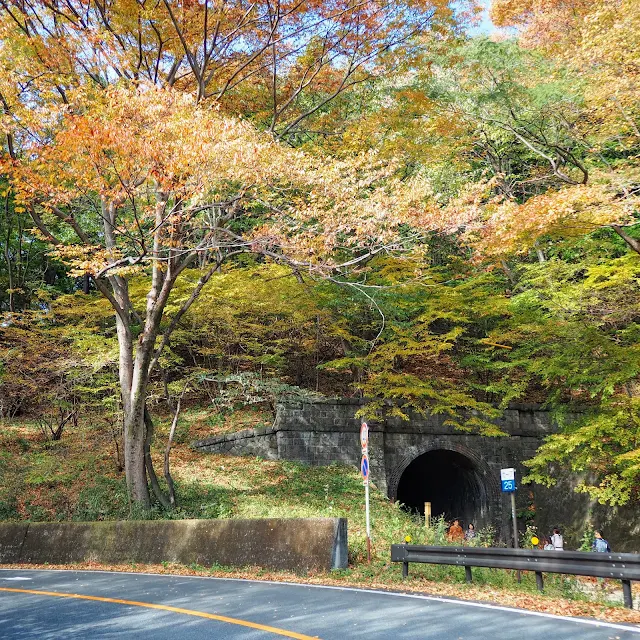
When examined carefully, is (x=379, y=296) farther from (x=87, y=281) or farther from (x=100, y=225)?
(x=87, y=281)

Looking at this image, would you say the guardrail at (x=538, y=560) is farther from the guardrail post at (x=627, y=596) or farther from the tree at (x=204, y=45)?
the tree at (x=204, y=45)

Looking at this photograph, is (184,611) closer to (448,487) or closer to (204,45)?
(204,45)

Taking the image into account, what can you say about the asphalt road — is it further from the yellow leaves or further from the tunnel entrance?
the tunnel entrance

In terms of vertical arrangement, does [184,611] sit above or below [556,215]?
below

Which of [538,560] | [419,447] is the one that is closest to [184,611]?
[538,560]

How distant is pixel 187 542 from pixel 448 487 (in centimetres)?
1638

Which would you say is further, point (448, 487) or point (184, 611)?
point (448, 487)

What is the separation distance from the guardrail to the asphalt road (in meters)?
0.91

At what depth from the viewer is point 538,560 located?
26.0 feet

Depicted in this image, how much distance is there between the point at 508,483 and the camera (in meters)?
15.0

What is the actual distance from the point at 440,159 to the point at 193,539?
1272cm

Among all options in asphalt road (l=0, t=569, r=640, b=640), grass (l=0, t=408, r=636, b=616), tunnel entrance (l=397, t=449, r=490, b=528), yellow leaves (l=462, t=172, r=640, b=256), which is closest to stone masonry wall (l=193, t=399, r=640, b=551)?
tunnel entrance (l=397, t=449, r=490, b=528)

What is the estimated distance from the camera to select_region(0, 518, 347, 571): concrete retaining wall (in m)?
10.2

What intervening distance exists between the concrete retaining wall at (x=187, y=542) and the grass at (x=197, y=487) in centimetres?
122
